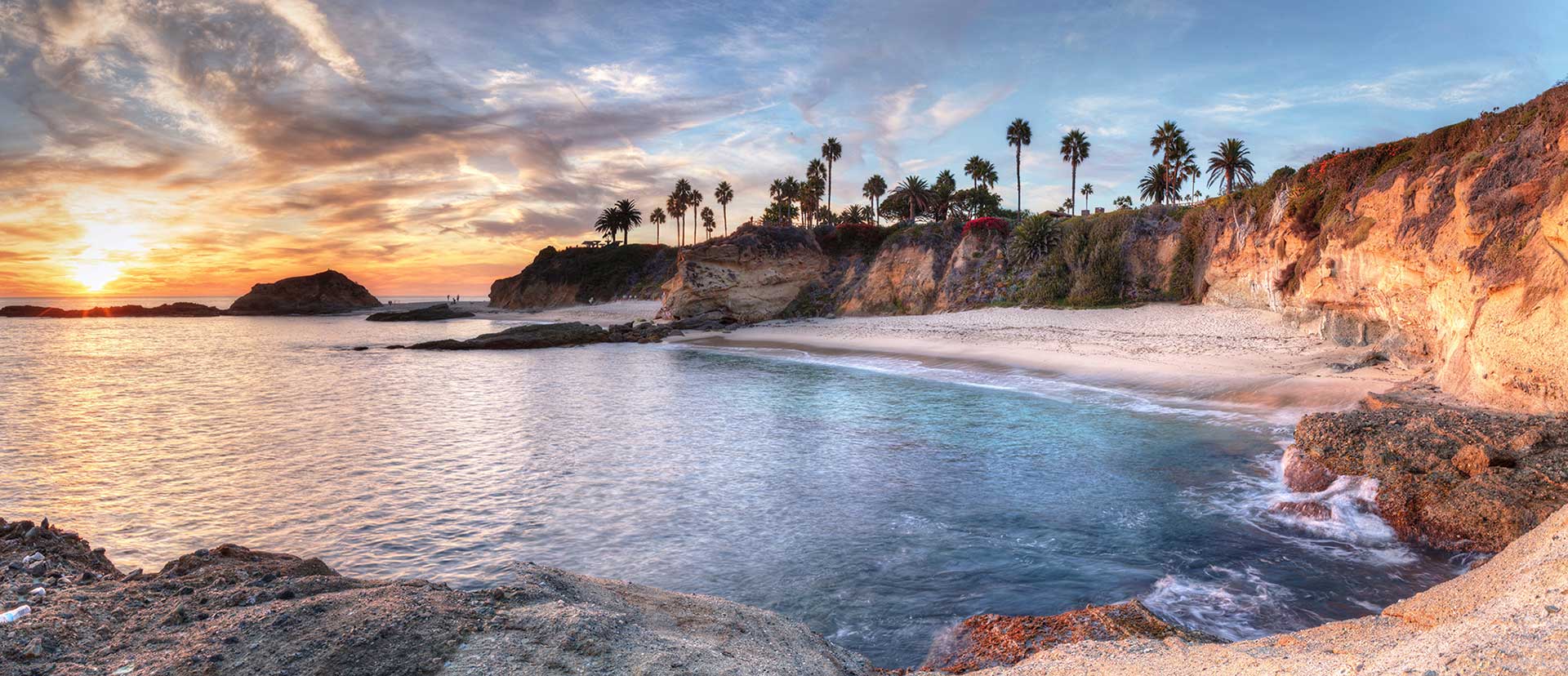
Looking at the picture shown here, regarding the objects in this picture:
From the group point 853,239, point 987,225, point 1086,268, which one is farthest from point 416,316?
point 1086,268

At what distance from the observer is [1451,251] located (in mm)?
13992

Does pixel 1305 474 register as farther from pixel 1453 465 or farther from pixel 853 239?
pixel 853 239

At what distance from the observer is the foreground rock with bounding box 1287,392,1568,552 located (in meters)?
7.58

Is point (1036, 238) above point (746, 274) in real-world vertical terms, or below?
above

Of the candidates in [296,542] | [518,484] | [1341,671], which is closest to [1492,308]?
[1341,671]

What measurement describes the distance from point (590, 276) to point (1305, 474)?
86.9 metres

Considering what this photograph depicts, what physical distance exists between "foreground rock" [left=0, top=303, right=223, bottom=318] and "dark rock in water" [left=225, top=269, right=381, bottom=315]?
440cm

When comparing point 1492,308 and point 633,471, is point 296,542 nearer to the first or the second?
point 633,471

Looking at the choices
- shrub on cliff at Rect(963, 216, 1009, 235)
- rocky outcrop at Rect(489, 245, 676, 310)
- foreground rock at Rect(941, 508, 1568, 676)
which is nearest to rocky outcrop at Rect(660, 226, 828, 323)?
shrub on cliff at Rect(963, 216, 1009, 235)

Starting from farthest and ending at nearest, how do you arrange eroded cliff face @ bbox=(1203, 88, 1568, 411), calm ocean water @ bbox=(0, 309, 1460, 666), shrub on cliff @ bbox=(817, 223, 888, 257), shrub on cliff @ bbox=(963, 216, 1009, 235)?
1. shrub on cliff @ bbox=(817, 223, 888, 257)
2. shrub on cliff @ bbox=(963, 216, 1009, 235)
3. eroded cliff face @ bbox=(1203, 88, 1568, 411)
4. calm ocean water @ bbox=(0, 309, 1460, 666)

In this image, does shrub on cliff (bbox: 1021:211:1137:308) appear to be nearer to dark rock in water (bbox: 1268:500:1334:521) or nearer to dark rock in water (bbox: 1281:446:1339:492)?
dark rock in water (bbox: 1281:446:1339:492)

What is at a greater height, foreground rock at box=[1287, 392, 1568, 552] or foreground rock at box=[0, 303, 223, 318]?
foreground rock at box=[0, 303, 223, 318]

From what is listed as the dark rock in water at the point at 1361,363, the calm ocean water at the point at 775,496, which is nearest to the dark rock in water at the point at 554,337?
the calm ocean water at the point at 775,496

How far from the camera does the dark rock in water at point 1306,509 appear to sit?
8.98m
